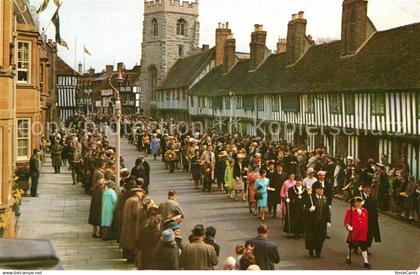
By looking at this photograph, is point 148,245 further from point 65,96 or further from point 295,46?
point 295,46

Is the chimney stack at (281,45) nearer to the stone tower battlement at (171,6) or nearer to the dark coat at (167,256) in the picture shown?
the stone tower battlement at (171,6)

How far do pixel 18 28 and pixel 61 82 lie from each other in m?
7.71

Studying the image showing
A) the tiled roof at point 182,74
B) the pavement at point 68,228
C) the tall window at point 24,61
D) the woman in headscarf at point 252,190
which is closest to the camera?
the pavement at point 68,228

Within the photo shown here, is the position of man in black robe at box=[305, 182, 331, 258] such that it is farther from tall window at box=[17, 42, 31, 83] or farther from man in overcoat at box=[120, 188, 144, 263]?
tall window at box=[17, 42, 31, 83]

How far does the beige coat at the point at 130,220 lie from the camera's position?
665 cm

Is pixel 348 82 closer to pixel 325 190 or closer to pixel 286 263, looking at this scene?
pixel 325 190

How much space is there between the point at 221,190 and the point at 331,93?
4.56 meters

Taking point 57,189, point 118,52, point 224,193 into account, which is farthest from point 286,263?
point 57,189

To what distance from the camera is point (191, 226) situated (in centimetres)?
784

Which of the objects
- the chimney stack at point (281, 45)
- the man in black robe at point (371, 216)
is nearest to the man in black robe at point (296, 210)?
the man in black robe at point (371, 216)

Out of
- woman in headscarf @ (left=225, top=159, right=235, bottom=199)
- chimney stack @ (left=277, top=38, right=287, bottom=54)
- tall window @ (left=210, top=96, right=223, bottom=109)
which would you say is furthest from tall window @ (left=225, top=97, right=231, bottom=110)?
woman in headscarf @ (left=225, top=159, right=235, bottom=199)

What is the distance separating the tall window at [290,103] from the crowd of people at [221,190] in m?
1.69

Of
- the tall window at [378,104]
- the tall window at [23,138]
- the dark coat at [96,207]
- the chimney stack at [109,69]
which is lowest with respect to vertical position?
the dark coat at [96,207]

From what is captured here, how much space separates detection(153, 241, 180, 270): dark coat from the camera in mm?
5137
